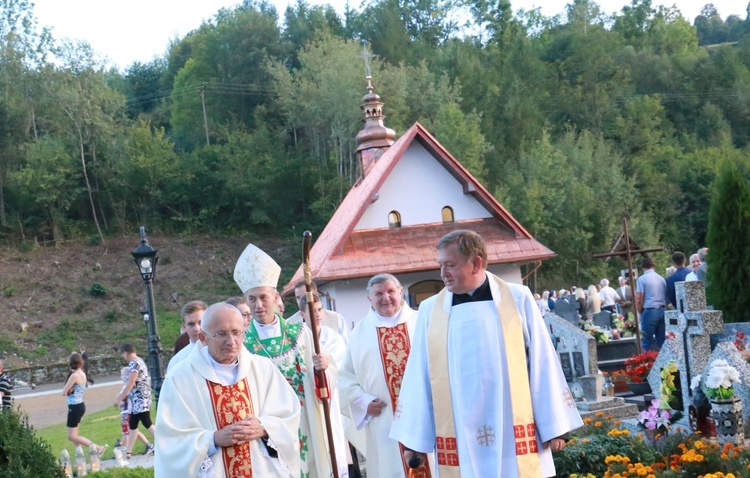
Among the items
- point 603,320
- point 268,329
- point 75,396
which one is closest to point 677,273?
point 603,320

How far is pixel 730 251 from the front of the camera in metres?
12.7

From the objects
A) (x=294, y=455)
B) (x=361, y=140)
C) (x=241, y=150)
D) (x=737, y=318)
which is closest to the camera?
(x=294, y=455)

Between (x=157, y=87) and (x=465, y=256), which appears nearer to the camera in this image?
(x=465, y=256)

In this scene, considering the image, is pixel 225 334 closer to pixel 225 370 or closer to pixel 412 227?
pixel 225 370

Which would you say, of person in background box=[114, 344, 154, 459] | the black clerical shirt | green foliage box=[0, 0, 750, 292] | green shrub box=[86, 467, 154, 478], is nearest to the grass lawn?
person in background box=[114, 344, 154, 459]

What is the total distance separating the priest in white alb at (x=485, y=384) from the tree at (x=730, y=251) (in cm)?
788

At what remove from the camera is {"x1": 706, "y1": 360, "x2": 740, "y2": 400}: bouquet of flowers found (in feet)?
26.6

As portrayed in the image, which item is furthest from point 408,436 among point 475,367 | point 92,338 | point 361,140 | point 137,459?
point 92,338

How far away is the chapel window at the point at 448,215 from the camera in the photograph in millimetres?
27234

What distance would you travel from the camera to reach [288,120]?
57.8 m

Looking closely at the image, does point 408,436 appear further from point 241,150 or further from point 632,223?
point 241,150

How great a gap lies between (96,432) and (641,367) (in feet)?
34.8

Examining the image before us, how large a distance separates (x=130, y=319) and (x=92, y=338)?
246 centimetres

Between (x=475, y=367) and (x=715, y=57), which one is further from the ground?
(x=715, y=57)
